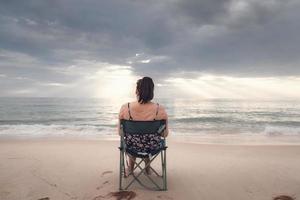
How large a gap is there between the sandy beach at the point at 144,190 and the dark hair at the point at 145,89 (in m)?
1.28

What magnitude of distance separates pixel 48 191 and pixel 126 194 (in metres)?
1.10

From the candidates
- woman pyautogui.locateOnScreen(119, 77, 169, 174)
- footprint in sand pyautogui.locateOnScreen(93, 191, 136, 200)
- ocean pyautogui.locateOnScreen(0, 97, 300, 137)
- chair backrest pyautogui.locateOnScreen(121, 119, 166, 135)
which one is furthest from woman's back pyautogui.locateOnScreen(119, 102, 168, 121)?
ocean pyautogui.locateOnScreen(0, 97, 300, 137)

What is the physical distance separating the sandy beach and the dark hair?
128 centimetres

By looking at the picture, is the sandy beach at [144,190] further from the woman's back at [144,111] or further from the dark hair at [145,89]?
the dark hair at [145,89]

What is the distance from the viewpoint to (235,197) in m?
3.85

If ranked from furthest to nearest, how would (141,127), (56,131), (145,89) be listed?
(56,131)
(145,89)
(141,127)

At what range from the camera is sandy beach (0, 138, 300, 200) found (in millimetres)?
3959

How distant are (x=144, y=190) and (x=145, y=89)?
55.2 inches

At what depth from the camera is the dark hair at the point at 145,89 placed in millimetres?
3979

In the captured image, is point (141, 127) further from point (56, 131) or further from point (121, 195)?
point (56, 131)

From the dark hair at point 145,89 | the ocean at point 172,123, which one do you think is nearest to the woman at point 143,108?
the dark hair at point 145,89

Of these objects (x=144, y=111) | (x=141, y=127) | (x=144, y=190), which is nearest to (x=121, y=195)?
(x=144, y=190)

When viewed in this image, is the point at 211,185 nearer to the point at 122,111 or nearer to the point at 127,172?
the point at 127,172

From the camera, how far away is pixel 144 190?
407cm
